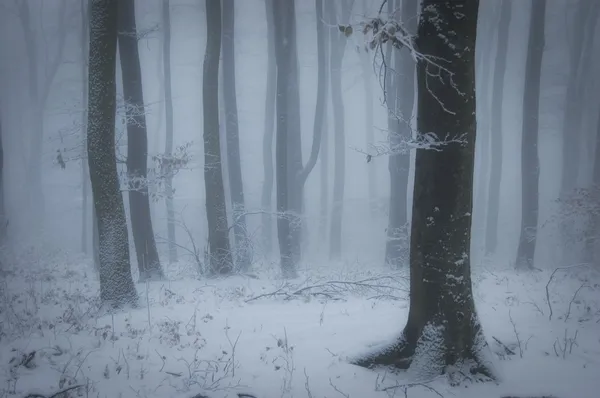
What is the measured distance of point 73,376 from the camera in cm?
456

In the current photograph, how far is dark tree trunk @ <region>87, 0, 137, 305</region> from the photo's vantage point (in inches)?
283

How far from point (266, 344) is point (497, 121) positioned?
66.5 ft

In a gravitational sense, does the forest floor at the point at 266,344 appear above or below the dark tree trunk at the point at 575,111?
below

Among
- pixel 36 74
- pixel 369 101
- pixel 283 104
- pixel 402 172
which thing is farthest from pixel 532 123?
pixel 36 74

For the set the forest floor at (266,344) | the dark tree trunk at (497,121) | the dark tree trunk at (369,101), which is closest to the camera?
the forest floor at (266,344)

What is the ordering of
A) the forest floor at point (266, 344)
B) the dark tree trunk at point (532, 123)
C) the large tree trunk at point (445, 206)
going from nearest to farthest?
the large tree trunk at point (445, 206) < the forest floor at point (266, 344) < the dark tree trunk at point (532, 123)

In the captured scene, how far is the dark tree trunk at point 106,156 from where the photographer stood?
7.20m

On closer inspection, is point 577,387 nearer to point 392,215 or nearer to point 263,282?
point 263,282

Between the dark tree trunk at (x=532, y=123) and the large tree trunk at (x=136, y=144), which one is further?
the dark tree trunk at (x=532, y=123)

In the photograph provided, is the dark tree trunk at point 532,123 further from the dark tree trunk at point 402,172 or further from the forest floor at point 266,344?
the forest floor at point 266,344

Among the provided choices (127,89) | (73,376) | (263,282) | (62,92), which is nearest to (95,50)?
(127,89)

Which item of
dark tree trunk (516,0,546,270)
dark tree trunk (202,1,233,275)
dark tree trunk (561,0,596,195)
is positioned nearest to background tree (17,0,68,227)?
dark tree trunk (202,1,233,275)

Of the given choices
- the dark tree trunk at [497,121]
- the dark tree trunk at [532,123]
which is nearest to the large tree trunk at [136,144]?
the dark tree trunk at [532,123]

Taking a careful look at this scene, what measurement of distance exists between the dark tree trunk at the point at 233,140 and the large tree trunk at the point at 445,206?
7.62 meters
